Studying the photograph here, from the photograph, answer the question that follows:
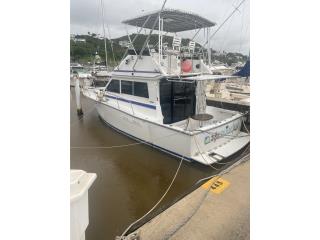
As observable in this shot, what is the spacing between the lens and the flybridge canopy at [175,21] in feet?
17.1

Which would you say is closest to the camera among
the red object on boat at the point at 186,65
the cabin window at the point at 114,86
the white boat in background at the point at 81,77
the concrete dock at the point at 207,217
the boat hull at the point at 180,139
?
the concrete dock at the point at 207,217

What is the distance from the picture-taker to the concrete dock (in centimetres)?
217

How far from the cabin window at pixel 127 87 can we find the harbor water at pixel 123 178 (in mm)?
1328

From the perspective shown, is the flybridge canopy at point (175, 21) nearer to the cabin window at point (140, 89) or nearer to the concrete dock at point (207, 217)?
the cabin window at point (140, 89)

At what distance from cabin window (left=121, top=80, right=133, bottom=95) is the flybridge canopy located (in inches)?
62.3

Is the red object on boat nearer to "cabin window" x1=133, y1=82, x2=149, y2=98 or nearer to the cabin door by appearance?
the cabin door

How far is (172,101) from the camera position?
571cm

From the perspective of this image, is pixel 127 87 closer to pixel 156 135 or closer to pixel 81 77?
pixel 156 135

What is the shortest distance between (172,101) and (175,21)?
6.70 ft

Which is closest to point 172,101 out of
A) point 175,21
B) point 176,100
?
point 176,100

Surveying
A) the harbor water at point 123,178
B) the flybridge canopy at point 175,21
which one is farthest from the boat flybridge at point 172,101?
the harbor water at point 123,178

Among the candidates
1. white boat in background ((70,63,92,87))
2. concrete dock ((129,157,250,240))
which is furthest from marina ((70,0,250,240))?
white boat in background ((70,63,92,87))
